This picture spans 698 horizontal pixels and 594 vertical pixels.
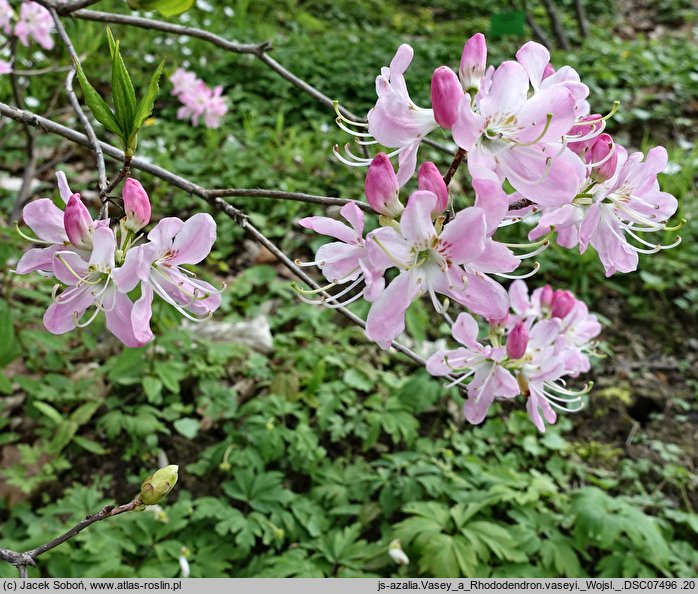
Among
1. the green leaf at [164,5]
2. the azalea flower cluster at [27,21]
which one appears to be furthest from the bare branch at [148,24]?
the azalea flower cluster at [27,21]

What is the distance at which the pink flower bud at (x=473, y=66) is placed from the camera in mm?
786

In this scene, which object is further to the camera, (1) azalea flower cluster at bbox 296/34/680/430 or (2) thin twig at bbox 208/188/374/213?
(2) thin twig at bbox 208/188/374/213

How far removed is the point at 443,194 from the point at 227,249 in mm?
2533

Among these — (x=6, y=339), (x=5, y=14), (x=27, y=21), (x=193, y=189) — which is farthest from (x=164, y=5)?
(x=27, y=21)

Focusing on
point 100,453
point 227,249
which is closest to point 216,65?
point 227,249

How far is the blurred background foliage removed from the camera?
5.84ft

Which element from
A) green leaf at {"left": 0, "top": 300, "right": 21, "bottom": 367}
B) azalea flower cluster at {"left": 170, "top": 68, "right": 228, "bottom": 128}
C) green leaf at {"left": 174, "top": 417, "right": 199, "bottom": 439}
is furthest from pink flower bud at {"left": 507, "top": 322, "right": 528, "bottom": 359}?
azalea flower cluster at {"left": 170, "top": 68, "right": 228, "bottom": 128}

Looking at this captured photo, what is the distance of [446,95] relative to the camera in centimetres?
70

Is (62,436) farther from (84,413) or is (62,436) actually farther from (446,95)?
(446,95)

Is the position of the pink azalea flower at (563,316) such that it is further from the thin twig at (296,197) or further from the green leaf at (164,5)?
the green leaf at (164,5)

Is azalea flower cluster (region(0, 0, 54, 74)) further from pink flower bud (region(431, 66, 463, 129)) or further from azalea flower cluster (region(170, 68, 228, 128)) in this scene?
pink flower bud (region(431, 66, 463, 129))

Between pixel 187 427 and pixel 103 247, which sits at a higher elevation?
pixel 103 247

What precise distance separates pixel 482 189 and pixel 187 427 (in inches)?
68.4

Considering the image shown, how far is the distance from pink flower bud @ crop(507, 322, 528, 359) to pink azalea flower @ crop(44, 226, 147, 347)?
0.68 metres
